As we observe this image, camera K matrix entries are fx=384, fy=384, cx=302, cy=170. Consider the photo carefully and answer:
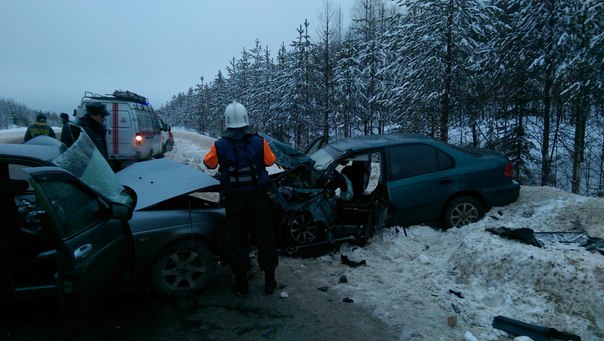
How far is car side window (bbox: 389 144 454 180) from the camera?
650 centimetres

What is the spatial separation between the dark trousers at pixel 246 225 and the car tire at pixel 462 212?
3377 mm

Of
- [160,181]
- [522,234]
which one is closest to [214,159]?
[160,181]

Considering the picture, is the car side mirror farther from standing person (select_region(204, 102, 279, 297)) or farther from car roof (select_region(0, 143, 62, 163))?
standing person (select_region(204, 102, 279, 297))

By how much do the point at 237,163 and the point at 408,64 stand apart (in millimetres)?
12430

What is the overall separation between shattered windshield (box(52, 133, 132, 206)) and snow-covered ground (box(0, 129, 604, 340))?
7.59 feet

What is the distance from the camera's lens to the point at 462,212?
21.5 ft

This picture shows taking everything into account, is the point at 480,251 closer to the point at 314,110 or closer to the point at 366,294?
the point at 366,294

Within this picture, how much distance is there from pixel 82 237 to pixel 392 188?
4.62 m

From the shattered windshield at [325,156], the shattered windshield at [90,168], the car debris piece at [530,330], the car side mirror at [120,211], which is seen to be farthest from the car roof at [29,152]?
the car debris piece at [530,330]

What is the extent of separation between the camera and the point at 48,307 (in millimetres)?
4035

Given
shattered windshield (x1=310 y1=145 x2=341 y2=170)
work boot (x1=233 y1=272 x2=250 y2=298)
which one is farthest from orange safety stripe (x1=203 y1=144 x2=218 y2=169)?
shattered windshield (x1=310 y1=145 x2=341 y2=170)

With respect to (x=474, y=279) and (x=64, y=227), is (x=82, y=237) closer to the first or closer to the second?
(x=64, y=227)

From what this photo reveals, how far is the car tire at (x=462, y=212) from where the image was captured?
650 cm

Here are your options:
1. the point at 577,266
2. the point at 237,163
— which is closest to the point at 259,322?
the point at 237,163
